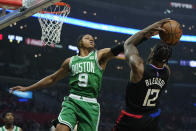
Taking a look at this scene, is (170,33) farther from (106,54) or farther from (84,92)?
(84,92)

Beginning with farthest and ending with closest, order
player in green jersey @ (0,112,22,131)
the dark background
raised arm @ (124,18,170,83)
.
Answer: the dark background < player in green jersey @ (0,112,22,131) < raised arm @ (124,18,170,83)

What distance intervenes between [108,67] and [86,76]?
18.4 m

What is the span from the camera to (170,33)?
3.08 m

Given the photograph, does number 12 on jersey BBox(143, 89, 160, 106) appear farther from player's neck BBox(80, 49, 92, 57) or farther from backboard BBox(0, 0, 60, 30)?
backboard BBox(0, 0, 60, 30)

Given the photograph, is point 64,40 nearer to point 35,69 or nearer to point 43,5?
point 35,69

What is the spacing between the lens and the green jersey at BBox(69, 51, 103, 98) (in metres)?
4.08

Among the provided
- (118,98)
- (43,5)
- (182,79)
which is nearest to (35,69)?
(118,98)

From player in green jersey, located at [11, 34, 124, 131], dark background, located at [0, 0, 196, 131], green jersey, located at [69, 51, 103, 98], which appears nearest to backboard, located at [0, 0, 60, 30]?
player in green jersey, located at [11, 34, 124, 131]

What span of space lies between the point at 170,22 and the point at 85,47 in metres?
1.61

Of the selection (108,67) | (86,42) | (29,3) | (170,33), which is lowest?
(108,67)

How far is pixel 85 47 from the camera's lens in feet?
14.6

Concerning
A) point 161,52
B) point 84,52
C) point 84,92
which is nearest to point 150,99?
point 161,52

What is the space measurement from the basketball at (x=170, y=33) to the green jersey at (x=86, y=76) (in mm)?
1259

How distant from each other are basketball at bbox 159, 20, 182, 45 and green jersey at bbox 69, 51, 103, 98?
1.26 m
